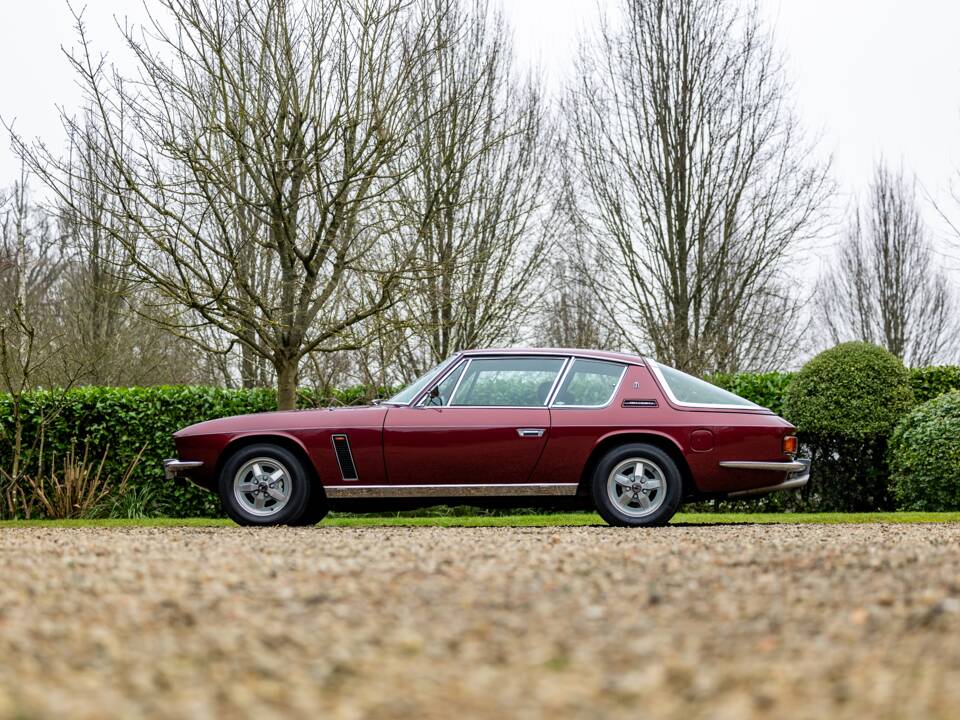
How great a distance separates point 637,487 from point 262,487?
3.07m

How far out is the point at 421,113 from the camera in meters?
15.9

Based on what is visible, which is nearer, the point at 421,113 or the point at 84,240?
the point at 421,113

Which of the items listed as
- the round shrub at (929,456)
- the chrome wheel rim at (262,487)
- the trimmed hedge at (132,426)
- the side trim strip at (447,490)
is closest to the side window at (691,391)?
the side trim strip at (447,490)

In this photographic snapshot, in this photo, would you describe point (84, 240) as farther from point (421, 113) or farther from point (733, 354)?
point (733, 354)

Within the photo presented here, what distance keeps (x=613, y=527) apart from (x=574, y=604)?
466 centimetres

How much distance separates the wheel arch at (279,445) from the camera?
8.95m

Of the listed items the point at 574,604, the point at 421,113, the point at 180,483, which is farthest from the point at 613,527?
the point at 421,113

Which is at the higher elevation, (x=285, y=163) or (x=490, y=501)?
(x=285, y=163)

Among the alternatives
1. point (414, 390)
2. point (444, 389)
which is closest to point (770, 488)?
point (444, 389)

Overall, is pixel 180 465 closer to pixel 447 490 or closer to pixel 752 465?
pixel 447 490

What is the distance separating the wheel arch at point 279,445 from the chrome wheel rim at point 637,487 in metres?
2.38

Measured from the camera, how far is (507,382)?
356 inches

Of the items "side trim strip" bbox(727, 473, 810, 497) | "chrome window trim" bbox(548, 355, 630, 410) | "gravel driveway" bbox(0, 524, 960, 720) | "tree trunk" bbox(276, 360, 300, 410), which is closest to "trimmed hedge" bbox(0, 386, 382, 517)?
A: "tree trunk" bbox(276, 360, 300, 410)

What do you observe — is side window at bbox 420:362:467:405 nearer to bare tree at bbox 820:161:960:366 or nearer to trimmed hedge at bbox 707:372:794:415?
trimmed hedge at bbox 707:372:794:415
